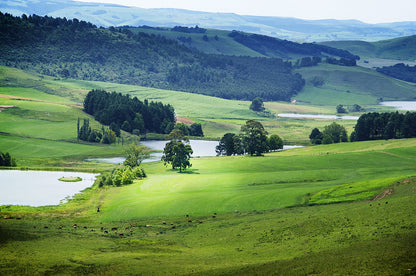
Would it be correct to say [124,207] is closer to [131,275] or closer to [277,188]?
[277,188]

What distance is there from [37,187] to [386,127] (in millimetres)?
105869

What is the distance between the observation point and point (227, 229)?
→ 65.3 metres

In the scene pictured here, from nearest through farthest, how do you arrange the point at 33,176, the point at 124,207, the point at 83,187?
the point at 124,207, the point at 83,187, the point at 33,176

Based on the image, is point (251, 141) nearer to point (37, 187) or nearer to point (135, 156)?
point (135, 156)

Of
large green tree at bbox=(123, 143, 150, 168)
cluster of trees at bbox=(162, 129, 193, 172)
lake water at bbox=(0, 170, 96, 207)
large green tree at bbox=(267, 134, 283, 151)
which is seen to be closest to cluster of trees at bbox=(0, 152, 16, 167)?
lake water at bbox=(0, 170, 96, 207)

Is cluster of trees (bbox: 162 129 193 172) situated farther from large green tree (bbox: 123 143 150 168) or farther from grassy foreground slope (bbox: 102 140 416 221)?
large green tree (bbox: 123 143 150 168)

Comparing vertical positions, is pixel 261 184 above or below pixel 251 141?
below

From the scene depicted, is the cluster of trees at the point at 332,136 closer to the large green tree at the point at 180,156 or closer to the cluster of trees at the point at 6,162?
the large green tree at the point at 180,156

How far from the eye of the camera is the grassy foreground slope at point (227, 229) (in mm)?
46188

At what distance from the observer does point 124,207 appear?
276 feet

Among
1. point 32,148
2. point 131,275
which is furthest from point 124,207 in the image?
point 32,148

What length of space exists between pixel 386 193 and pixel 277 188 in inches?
825

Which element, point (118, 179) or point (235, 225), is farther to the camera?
point (118, 179)

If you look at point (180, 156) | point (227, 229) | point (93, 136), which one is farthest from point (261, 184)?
point (93, 136)
